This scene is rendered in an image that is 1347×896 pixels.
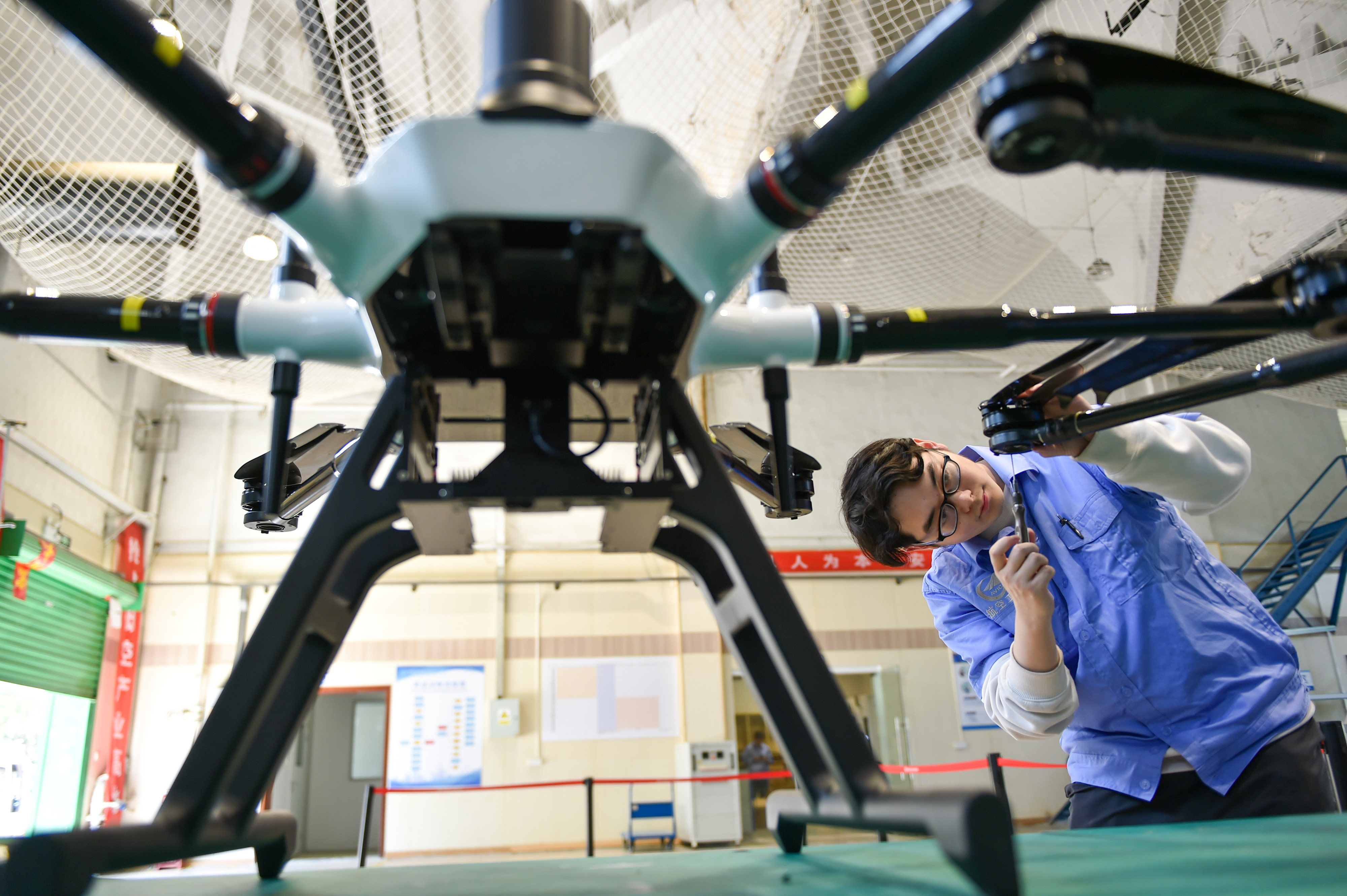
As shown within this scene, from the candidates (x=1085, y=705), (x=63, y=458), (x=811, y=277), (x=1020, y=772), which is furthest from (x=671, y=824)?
(x=1085, y=705)

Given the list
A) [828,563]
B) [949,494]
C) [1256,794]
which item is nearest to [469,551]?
[949,494]

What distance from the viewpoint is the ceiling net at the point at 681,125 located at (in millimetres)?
2914

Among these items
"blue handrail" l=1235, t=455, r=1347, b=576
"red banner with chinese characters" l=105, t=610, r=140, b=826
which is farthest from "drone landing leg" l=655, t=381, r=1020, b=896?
"blue handrail" l=1235, t=455, r=1347, b=576

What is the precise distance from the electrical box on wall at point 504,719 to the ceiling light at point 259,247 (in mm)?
4846

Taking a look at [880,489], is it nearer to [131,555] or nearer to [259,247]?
[259,247]

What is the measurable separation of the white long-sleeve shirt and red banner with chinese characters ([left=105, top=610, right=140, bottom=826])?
7.45 meters

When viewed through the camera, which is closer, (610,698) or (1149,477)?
(1149,477)

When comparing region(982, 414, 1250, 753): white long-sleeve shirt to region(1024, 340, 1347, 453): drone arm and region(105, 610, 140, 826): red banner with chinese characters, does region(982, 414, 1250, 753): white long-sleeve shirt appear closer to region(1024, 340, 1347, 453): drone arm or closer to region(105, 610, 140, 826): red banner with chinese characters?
region(1024, 340, 1347, 453): drone arm

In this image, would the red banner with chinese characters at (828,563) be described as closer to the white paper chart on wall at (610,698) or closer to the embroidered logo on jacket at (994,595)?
the white paper chart on wall at (610,698)

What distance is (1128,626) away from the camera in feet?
4.10

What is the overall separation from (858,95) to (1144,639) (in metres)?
1.13

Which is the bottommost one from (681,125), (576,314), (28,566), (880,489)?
(576,314)

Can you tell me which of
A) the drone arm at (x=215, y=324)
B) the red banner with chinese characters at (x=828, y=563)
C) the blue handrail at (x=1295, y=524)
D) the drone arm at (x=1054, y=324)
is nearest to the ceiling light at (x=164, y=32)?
the drone arm at (x=215, y=324)

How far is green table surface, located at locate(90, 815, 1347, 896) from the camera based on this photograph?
49 cm
